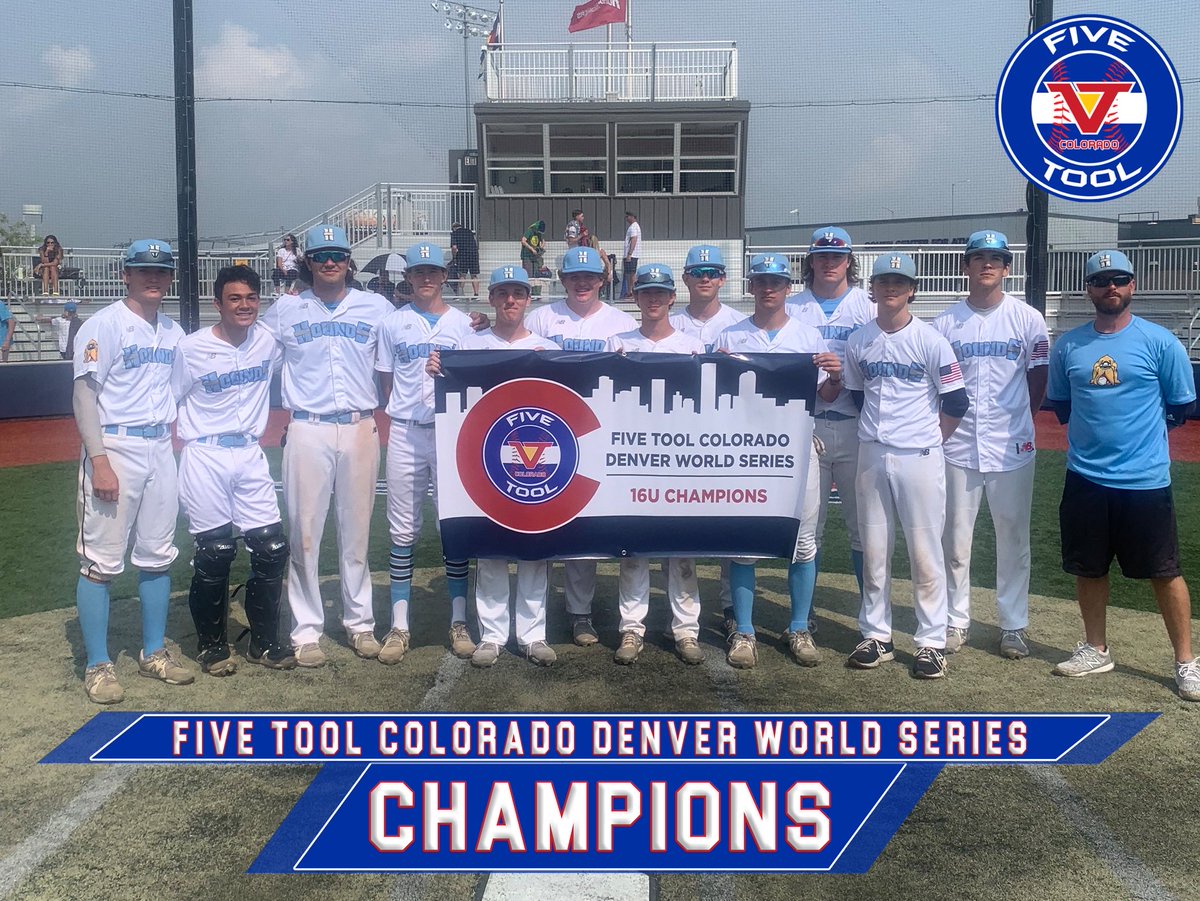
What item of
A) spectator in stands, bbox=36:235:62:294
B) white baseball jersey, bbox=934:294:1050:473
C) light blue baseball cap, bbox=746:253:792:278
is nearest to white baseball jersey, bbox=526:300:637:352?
light blue baseball cap, bbox=746:253:792:278

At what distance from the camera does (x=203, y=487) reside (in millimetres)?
5195

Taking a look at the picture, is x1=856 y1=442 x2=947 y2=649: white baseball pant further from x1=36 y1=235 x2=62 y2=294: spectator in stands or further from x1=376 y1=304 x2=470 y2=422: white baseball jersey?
x1=36 y1=235 x2=62 y2=294: spectator in stands

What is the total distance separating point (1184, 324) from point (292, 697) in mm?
16474

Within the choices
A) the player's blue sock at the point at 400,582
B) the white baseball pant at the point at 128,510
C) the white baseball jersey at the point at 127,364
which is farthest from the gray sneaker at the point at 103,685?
the player's blue sock at the point at 400,582

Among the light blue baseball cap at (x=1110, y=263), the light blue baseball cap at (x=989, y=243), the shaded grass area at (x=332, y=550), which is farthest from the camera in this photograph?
the shaded grass area at (x=332, y=550)

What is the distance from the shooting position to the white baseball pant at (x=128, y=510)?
4.93m

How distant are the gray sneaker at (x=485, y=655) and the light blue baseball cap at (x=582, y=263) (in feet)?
6.39

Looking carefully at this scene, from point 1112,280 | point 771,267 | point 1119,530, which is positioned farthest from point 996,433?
point 771,267

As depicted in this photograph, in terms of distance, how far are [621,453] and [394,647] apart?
1.49 m

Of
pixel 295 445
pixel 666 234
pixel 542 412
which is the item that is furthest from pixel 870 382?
pixel 666 234

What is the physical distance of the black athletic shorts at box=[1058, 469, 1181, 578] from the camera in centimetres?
502

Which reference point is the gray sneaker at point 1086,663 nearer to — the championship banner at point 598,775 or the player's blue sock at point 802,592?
the championship banner at point 598,775

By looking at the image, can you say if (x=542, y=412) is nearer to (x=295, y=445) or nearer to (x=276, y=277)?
(x=295, y=445)

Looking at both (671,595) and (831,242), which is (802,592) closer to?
(671,595)
